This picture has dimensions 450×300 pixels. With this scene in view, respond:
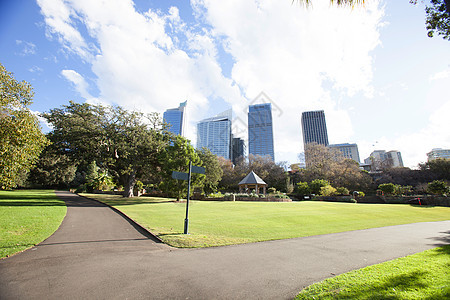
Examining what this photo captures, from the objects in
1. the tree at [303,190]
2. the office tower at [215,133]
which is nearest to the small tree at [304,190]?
the tree at [303,190]

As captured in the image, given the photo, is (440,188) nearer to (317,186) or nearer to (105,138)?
(317,186)

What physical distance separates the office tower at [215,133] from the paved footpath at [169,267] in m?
86.3

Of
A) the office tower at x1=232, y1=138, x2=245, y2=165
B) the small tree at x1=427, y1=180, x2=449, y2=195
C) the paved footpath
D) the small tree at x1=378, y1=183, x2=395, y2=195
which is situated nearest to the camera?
the paved footpath

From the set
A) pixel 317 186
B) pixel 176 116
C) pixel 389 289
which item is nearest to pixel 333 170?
pixel 317 186

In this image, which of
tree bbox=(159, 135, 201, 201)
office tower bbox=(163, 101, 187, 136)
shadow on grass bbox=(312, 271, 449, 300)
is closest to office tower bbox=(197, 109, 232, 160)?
office tower bbox=(163, 101, 187, 136)

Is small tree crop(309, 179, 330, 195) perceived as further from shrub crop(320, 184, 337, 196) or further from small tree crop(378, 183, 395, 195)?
small tree crop(378, 183, 395, 195)

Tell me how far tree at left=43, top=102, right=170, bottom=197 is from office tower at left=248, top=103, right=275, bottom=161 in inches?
2356

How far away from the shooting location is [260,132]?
10738cm

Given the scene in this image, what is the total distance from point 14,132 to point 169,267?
35.0ft

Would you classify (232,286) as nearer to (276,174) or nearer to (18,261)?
(18,261)

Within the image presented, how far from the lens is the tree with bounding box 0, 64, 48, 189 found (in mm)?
9695

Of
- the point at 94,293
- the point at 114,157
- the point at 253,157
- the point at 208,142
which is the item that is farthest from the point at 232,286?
the point at 208,142

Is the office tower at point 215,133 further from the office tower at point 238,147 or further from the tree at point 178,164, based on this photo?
the tree at point 178,164

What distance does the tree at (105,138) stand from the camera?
84.1 feet
